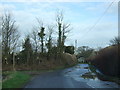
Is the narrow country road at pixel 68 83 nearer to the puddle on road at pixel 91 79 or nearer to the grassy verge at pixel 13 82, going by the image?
the puddle on road at pixel 91 79

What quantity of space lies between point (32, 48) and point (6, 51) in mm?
14971

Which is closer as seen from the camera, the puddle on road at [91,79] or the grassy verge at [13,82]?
the grassy verge at [13,82]

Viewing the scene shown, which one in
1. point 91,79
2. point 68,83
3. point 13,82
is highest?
point 13,82

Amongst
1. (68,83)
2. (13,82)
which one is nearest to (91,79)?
(68,83)

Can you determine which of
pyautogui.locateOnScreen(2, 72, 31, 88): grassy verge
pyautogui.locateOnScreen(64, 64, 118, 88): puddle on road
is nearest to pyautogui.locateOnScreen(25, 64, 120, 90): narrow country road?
pyautogui.locateOnScreen(64, 64, 118, 88): puddle on road

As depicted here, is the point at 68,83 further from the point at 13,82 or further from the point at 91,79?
the point at 91,79

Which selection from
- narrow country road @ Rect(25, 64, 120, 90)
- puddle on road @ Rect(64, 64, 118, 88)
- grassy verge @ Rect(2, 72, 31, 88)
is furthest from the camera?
puddle on road @ Rect(64, 64, 118, 88)

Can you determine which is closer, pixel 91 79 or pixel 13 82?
pixel 13 82

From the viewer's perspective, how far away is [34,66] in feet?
168

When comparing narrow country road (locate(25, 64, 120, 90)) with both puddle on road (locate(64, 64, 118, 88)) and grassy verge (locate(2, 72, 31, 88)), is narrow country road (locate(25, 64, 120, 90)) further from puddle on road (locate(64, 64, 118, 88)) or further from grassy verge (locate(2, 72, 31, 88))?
grassy verge (locate(2, 72, 31, 88))

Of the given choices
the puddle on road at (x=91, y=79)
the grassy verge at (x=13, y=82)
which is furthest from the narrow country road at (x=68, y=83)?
the grassy verge at (x=13, y=82)

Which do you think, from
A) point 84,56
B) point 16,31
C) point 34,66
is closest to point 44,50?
point 34,66

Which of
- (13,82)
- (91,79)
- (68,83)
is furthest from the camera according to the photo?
(91,79)

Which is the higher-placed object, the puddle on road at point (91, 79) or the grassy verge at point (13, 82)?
the grassy verge at point (13, 82)
